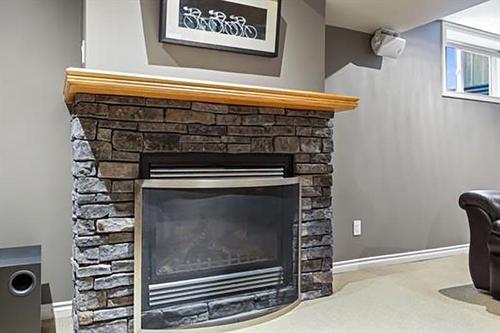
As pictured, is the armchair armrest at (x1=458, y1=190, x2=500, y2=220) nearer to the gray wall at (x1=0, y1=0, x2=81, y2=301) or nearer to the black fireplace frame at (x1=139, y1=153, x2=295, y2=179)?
the black fireplace frame at (x1=139, y1=153, x2=295, y2=179)

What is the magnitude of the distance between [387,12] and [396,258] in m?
2.07

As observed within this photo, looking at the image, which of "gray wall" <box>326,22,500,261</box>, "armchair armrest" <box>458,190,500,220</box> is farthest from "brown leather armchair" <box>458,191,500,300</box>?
"gray wall" <box>326,22,500,261</box>

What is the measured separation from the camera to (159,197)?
7.42 ft

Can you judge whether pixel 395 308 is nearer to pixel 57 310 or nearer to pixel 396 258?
pixel 396 258

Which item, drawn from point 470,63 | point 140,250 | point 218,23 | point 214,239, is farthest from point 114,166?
point 470,63

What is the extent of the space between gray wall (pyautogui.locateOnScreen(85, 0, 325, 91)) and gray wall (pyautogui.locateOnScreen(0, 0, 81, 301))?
0.48 metres

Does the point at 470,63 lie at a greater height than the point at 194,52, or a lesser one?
greater

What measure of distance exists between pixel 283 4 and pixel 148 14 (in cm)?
87

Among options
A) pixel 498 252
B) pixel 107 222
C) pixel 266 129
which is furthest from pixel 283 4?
pixel 498 252

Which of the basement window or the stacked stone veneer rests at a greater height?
the basement window

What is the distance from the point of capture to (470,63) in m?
4.54

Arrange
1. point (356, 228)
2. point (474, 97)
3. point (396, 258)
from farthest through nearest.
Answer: point (474, 97), point (396, 258), point (356, 228)

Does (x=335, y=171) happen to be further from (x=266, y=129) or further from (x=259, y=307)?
(x=259, y=307)

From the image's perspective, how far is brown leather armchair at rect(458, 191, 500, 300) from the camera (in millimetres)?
2742
